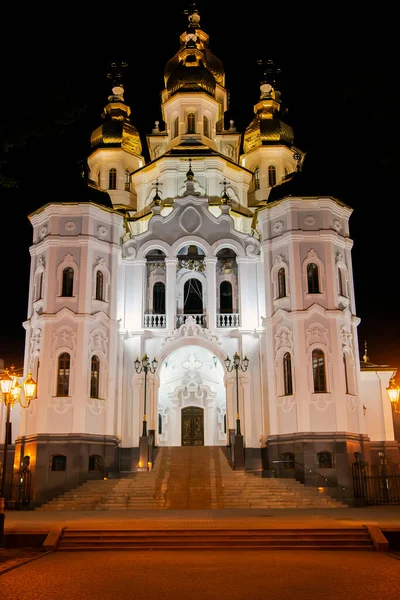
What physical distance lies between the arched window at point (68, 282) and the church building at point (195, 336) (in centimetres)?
9

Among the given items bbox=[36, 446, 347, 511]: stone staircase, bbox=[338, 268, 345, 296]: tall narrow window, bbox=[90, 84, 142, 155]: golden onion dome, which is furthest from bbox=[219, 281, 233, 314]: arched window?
bbox=[90, 84, 142, 155]: golden onion dome

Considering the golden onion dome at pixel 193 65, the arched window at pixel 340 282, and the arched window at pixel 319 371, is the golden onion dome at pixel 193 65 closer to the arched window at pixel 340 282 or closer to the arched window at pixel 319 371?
the arched window at pixel 340 282

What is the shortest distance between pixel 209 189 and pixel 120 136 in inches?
375

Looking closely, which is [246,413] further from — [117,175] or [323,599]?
[323,599]

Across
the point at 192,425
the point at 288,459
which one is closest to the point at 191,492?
the point at 288,459

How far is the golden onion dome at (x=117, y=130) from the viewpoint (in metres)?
46.8

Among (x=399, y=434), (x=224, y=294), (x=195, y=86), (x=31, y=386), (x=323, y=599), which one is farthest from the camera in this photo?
(x=195, y=86)

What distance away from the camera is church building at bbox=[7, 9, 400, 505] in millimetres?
31797

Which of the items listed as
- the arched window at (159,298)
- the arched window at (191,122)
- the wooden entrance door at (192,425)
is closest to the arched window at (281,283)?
the arched window at (159,298)

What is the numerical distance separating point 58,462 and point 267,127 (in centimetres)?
2793

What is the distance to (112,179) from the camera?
45812mm

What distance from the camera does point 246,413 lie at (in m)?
34.3

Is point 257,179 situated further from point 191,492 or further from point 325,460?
point 191,492

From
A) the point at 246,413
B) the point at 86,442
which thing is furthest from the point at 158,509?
the point at 246,413
